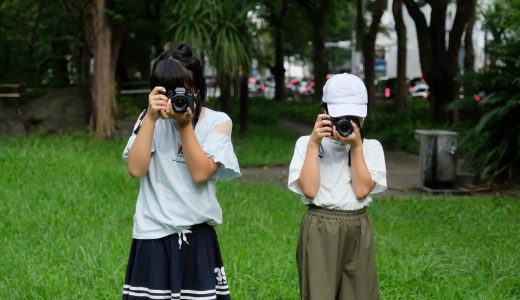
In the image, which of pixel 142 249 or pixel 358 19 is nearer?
pixel 142 249

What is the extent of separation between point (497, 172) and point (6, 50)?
648 inches

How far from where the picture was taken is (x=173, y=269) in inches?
136

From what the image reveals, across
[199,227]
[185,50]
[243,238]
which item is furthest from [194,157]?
[243,238]

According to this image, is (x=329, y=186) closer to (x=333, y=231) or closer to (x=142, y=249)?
(x=333, y=231)

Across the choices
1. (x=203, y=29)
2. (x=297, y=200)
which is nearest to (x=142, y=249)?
(x=297, y=200)

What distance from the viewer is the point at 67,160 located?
A: 11164 millimetres

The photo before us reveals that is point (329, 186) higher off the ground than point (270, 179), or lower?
higher

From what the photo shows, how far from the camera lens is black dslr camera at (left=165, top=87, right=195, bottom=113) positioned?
3266 millimetres

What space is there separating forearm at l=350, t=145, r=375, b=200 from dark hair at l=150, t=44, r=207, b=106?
27.8 inches

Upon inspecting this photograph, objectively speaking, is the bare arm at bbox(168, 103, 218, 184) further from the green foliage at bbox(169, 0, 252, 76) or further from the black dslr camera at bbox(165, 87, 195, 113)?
the green foliage at bbox(169, 0, 252, 76)

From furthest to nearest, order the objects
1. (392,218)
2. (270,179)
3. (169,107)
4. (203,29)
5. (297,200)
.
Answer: (203,29) → (270,179) → (297,200) → (392,218) → (169,107)

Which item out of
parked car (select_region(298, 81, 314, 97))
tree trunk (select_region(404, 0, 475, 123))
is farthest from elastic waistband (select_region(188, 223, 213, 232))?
parked car (select_region(298, 81, 314, 97))

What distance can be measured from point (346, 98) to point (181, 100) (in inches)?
32.9

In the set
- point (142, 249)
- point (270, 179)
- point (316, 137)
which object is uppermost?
point (316, 137)
